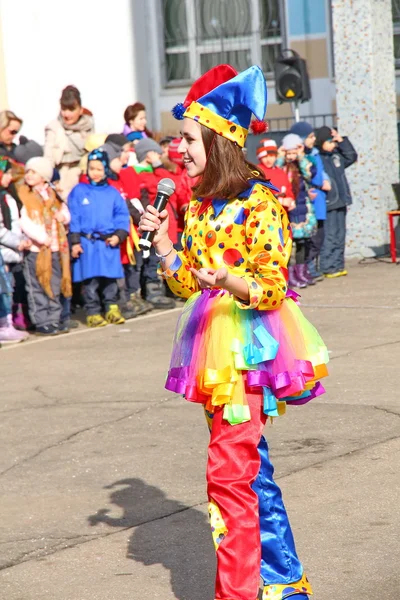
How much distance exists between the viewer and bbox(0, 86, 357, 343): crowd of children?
37.0 feet

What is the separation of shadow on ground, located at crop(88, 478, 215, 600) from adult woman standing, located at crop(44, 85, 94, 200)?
7.10m

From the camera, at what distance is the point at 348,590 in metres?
4.59

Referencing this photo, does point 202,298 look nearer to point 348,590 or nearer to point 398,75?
point 348,590

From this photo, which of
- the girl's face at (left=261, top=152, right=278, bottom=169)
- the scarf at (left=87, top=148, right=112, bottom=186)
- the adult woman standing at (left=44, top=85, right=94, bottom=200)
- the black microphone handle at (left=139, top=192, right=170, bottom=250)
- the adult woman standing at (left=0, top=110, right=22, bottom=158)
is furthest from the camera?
the girl's face at (left=261, top=152, right=278, bottom=169)

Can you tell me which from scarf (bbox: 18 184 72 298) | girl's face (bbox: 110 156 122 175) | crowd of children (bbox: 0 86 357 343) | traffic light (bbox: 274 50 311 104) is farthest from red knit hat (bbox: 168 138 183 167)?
traffic light (bbox: 274 50 311 104)

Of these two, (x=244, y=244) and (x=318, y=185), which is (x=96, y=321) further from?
(x=244, y=244)

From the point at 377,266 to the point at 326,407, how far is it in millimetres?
8012

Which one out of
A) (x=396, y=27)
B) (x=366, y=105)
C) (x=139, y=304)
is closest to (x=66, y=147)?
(x=139, y=304)

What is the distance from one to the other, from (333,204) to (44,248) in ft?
14.5

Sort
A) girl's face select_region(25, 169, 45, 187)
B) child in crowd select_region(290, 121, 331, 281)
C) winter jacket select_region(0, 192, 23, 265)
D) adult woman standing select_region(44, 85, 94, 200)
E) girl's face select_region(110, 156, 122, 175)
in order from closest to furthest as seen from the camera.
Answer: winter jacket select_region(0, 192, 23, 265)
girl's face select_region(25, 169, 45, 187)
girl's face select_region(110, 156, 122, 175)
adult woman standing select_region(44, 85, 94, 200)
child in crowd select_region(290, 121, 331, 281)

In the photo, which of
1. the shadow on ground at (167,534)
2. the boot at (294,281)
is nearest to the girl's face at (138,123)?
the boot at (294,281)

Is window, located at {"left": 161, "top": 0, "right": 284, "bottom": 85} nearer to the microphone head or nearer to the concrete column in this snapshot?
the concrete column

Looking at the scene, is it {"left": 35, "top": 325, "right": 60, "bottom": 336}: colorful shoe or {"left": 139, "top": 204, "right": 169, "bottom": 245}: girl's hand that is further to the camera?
{"left": 35, "top": 325, "right": 60, "bottom": 336}: colorful shoe

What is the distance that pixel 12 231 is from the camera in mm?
11000
